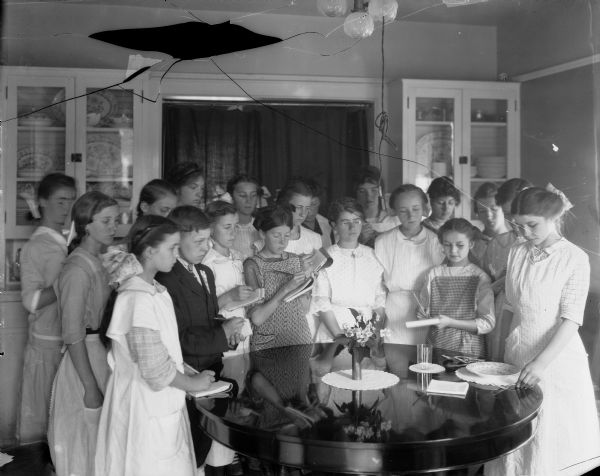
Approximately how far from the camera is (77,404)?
4.54 feet

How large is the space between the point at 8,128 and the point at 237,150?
51 cm

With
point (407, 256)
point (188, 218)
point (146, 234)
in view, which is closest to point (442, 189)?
point (407, 256)

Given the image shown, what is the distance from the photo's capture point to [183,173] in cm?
140

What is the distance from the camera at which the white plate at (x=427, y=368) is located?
1543 millimetres

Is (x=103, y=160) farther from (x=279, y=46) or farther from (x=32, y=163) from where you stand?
(x=279, y=46)

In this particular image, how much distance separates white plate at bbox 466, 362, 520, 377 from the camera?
1.52 metres

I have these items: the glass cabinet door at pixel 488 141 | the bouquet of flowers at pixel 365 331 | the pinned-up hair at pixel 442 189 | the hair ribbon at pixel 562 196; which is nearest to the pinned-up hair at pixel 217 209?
the bouquet of flowers at pixel 365 331

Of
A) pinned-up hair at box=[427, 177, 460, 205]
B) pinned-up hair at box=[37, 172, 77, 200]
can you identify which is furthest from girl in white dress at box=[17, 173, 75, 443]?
pinned-up hair at box=[427, 177, 460, 205]

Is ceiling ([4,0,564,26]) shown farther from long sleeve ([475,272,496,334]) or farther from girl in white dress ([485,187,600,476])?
long sleeve ([475,272,496,334])

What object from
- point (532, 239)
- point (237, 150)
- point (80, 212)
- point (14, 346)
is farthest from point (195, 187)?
point (532, 239)

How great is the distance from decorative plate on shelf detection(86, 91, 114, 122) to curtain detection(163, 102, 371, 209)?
0.13 metres

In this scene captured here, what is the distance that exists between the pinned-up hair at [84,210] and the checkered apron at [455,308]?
3.00 feet

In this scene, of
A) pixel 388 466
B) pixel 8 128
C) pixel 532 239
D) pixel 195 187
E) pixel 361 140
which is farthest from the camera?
pixel 532 239

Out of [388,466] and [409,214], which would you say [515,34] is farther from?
[388,466]
